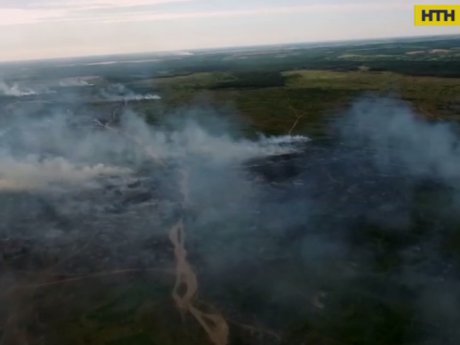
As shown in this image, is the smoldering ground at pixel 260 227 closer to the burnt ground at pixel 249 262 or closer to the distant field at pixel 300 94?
the burnt ground at pixel 249 262

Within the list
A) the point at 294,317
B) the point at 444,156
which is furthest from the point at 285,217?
the point at 444,156

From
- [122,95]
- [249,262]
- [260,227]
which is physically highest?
[122,95]

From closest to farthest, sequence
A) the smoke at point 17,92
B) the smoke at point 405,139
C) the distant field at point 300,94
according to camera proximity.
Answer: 1. the smoke at point 405,139
2. the distant field at point 300,94
3. the smoke at point 17,92

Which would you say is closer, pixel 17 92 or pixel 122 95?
pixel 122 95

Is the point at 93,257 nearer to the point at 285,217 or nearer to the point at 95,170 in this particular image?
the point at 285,217

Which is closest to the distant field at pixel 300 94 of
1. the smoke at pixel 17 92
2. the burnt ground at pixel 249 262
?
the smoke at pixel 17 92

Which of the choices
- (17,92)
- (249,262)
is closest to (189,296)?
(249,262)

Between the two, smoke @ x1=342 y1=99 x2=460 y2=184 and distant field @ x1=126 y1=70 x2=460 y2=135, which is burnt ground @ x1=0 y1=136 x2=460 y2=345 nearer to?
smoke @ x1=342 y1=99 x2=460 y2=184

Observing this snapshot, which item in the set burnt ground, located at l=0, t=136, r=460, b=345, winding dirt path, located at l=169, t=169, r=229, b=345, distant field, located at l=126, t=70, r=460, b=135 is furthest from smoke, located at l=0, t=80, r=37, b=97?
winding dirt path, located at l=169, t=169, r=229, b=345

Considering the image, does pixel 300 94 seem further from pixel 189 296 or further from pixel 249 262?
pixel 189 296
